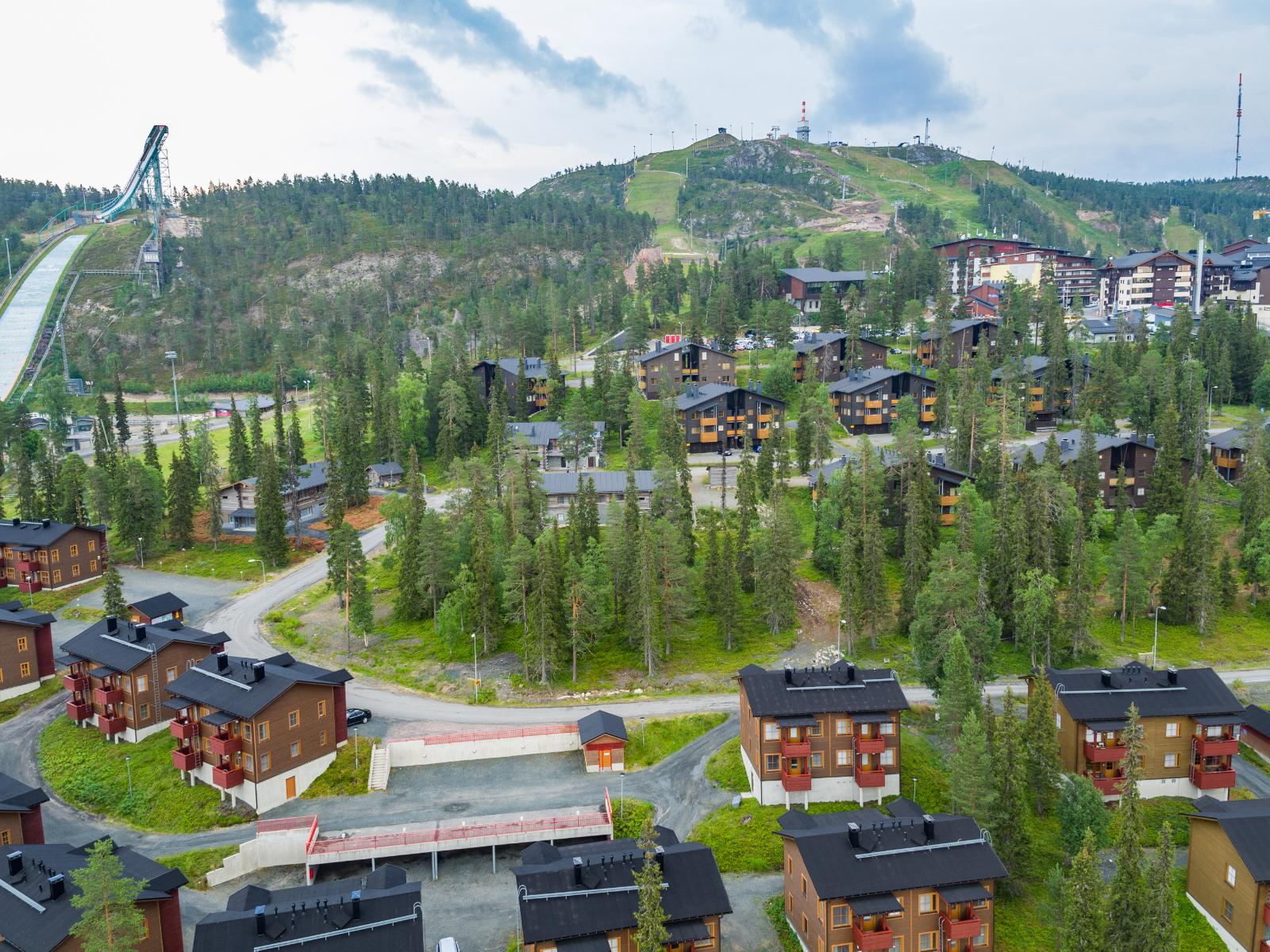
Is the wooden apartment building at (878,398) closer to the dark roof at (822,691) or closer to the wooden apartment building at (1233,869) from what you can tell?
the dark roof at (822,691)

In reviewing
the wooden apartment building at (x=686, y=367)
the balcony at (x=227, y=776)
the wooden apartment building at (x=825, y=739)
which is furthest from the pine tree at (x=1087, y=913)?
the wooden apartment building at (x=686, y=367)

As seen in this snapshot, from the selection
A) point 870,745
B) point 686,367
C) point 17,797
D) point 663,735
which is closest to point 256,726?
point 17,797

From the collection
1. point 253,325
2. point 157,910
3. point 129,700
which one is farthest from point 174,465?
point 253,325

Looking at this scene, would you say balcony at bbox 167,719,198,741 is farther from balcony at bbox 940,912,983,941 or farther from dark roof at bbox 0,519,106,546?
dark roof at bbox 0,519,106,546

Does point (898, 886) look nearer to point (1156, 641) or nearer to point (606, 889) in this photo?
point (606, 889)

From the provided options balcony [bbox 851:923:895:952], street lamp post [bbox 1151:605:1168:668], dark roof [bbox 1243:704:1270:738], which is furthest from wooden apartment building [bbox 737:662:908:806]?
street lamp post [bbox 1151:605:1168:668]

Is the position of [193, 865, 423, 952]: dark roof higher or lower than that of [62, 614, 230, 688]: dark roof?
lower

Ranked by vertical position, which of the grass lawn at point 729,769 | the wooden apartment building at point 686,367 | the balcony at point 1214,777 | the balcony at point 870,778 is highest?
the wooden apartment building at point 686,367

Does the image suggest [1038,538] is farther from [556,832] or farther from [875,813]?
[556,832]
